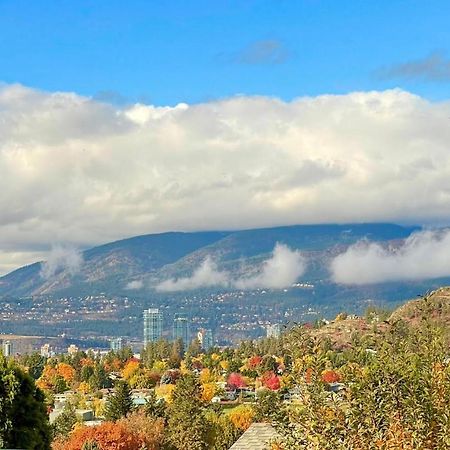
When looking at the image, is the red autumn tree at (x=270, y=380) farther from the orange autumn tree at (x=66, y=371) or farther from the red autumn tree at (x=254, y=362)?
the orange autumn tree at (x=66, y=371)

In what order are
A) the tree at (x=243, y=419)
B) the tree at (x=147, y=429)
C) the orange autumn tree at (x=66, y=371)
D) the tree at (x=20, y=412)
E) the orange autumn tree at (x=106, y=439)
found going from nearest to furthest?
the tree at (x=20, y=412) → the orange autumn tree at (x=106, y=439) → the tree at (x=147, y=429) → the tree at (x=243, y=419) → the orange autumn tree at (x=66, y=371)

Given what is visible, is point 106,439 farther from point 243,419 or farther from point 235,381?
point 235,381

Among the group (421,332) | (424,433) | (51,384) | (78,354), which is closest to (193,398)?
(421,332)

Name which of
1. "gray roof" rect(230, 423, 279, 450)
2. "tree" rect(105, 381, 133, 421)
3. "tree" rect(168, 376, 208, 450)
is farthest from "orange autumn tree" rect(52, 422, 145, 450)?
"gray roof" rect(230, 423, 279, 450)

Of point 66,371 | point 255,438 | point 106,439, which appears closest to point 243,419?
point 106,439

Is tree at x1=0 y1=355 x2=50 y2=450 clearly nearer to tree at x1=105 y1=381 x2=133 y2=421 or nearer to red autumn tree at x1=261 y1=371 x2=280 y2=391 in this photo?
tree at x1=105 y1=381 x2=133 y2=421

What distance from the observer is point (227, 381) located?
446 feet

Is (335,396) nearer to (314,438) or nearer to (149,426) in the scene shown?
(314,438)

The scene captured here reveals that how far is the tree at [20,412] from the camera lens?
2795 centimetres

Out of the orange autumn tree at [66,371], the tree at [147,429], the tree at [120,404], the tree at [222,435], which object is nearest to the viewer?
the tree at [147,429]

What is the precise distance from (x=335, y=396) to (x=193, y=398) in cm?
5165

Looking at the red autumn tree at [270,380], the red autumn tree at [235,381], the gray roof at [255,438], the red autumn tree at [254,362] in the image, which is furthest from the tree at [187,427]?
the red autumn tree at [254,362]

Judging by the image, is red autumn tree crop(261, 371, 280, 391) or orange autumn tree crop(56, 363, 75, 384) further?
orange autumn tree crop(56, 363, 75, 384)

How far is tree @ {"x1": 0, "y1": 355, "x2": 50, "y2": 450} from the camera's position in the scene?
27945 millimetres
